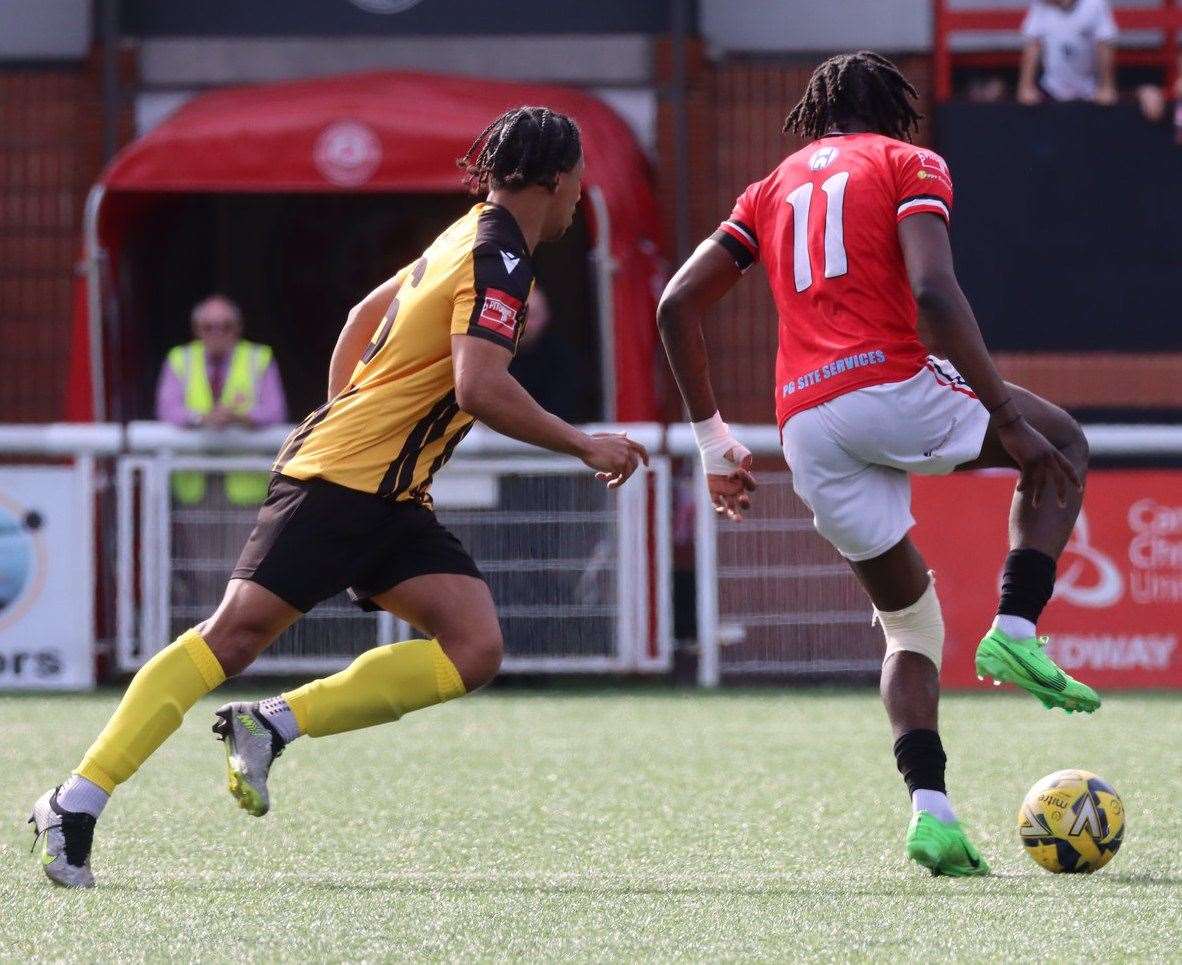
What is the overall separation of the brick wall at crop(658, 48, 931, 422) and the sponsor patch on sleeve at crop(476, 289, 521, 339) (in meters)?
8.26

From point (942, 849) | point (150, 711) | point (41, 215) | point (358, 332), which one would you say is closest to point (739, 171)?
point (41, 215)

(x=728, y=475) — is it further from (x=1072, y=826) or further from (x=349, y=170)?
(x=349, y=170)

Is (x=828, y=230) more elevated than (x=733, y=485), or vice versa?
(x=828, y=230)

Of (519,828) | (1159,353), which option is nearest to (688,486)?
(1159,353)

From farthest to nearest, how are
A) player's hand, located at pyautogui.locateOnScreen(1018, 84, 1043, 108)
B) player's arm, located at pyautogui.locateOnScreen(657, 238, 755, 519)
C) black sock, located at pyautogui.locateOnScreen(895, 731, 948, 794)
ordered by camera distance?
1. player's hand, located at pyautogui.locateOnScreen(1018, 84, 1043, 108)
2. player's arm, located at pyautogui.locateOnScreen(657, 238, 755, 519)
3. black sock, located at pyautogui.locateOnScreen(895, 731, 948, 794)

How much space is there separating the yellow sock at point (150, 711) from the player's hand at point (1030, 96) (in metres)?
8.33

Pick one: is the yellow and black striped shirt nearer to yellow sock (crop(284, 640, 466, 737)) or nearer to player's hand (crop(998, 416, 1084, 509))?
yellow sock (crop(284, 640, 466, 737))

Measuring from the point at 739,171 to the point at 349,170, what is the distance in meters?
2.88

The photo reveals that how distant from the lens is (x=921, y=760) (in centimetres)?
530

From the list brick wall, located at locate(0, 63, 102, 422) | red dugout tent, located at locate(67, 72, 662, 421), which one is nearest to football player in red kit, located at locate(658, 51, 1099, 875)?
red dugout tent, located at locate(67, 72, 662, 421)

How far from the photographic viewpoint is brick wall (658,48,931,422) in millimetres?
13266

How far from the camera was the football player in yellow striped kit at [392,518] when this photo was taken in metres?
4.96

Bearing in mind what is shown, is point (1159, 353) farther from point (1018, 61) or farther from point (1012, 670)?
point (1012, 670)

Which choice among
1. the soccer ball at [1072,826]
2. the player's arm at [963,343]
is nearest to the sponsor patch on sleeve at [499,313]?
the player's arm at [963,343]
